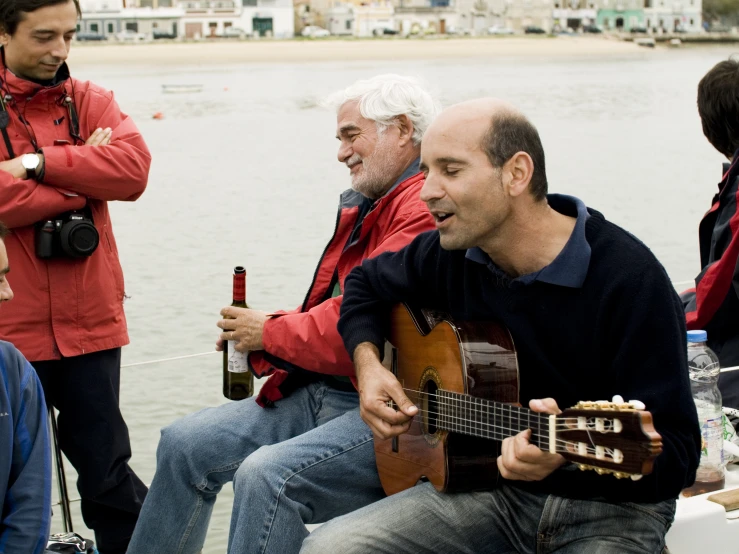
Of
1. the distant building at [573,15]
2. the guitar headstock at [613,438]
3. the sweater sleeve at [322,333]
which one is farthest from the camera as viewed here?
the distant building at [573,15]

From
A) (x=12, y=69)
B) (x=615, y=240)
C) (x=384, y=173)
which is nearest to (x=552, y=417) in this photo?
(x=615, y=240)

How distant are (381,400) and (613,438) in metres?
0.75

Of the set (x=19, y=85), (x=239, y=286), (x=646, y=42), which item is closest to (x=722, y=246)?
(x=239, y=286)

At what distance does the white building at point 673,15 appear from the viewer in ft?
336

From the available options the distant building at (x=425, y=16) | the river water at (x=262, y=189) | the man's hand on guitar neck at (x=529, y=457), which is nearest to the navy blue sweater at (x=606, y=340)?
the man's hand on guitar neck at (x=529, y=457)

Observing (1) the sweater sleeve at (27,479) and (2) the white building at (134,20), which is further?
(2) the white building at (134,20)

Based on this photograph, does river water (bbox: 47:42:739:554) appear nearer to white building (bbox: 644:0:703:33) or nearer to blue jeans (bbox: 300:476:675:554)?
blue jeans (bbox: 300:476:675:554)

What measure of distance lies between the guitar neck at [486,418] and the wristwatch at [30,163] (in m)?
1.41

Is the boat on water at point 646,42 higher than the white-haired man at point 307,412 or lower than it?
lower

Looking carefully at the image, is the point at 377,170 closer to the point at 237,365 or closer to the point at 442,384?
the point at 237,365

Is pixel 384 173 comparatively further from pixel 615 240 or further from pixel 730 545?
pixel 730 545

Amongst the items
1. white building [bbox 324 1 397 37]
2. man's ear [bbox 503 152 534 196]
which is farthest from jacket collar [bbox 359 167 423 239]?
white building [bbox 324 1 397 37]

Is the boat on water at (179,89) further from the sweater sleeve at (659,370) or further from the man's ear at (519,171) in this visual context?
the sweater sleeve at (659,370)

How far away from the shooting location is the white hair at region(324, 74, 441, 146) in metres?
2.96
